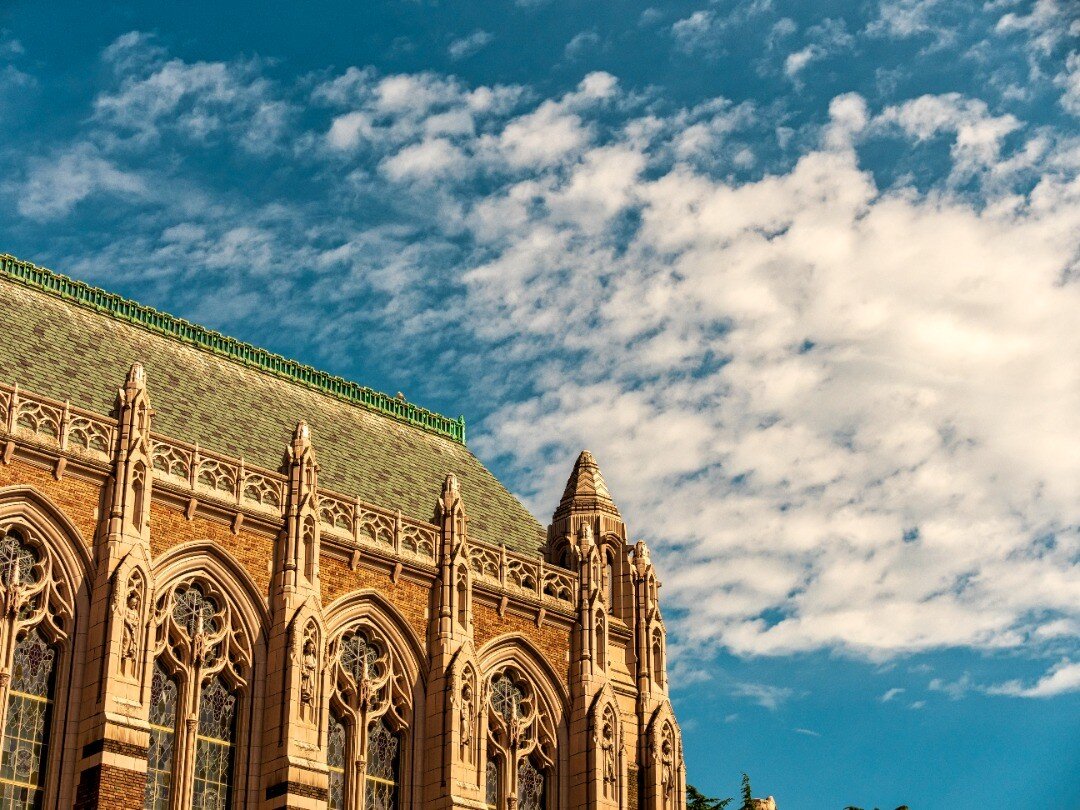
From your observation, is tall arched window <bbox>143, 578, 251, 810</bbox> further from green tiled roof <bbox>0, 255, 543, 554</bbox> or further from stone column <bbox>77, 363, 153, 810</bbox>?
green tiled roof <bbox>0, 255, 543, 554</bbox>

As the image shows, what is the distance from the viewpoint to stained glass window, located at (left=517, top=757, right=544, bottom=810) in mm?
41688

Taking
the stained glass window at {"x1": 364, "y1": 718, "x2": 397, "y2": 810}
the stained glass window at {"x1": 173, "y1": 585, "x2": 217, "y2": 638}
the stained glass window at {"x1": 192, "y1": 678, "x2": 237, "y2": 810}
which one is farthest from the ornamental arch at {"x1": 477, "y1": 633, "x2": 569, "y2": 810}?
the stained glass window at {"x1": 173, "y1": 585, "x2": 217, "y2": 638}

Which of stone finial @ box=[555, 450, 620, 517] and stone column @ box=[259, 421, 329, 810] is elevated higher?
stone finial @ box=[555, 450, 620, 517]

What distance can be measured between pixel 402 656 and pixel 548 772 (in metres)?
4.89

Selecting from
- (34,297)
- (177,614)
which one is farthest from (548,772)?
(34,297)

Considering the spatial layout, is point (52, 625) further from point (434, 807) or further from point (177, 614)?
point (434, 807)

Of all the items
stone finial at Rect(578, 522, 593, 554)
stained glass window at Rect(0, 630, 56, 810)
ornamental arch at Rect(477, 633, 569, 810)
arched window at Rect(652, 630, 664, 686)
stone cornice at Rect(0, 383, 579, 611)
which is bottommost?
stained glass window at Rect(0, 630, 56, 810)

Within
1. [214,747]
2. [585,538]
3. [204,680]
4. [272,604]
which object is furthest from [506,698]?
[204,680]

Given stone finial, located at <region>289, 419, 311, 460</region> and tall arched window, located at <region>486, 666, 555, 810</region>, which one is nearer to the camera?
stone finial, located at <region>289, 419, 311, 460</region>

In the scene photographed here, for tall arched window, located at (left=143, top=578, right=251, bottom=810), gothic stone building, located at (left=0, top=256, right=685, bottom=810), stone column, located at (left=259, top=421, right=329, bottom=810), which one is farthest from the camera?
stone column, located at (left=259, top=421, right=329, bottom=810)

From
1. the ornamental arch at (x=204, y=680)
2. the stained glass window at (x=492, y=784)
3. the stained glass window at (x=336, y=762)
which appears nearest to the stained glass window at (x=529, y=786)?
the stained glass window at (x=492, y=784)

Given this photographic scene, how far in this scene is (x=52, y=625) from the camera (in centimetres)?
3488

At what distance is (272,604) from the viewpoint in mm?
38219

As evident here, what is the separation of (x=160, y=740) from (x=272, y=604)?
395 cm
